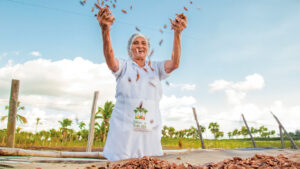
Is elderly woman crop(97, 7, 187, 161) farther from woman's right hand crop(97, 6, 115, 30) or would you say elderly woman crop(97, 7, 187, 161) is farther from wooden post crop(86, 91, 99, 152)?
wooden post crop(86, 91, 99, 152)

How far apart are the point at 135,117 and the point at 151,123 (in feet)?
0.63

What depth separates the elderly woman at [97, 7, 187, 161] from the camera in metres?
2.40

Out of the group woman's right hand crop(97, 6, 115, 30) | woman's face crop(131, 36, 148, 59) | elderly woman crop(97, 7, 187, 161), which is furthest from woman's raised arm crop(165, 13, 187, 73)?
woman's right hand crop(97, 6, 115, 30)

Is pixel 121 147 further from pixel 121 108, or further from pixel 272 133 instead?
pixel 272 133

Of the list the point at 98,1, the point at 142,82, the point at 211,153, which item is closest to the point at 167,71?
the point at 142,82

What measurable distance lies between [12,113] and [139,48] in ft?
17.4

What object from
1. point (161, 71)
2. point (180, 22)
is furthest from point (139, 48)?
point (180, 22)

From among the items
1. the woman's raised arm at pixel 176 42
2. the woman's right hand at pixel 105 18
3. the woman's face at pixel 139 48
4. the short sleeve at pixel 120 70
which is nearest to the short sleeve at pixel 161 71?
the woman's raised arm at pixel 176 42

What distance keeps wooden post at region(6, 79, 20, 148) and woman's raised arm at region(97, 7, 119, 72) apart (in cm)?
526

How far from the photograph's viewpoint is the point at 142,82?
2.55 metres

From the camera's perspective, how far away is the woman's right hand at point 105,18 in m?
2.00

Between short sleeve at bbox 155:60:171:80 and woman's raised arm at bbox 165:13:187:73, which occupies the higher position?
woman's raised arm at bbox 165:13:187:73

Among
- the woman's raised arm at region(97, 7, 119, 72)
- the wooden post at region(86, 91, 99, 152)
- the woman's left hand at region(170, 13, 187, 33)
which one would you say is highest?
the woman's left hand at region(170, 13, 187, 33)

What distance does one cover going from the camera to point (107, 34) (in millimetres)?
2148
